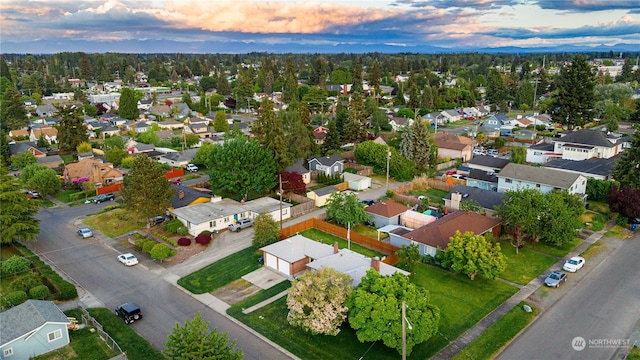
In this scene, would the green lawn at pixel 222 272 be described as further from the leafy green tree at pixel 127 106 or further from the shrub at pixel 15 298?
the leafy green tree at pixel 127 106

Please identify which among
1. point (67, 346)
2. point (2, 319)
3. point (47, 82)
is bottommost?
point (67, 346)

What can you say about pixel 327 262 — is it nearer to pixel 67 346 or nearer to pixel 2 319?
pixel 67 346

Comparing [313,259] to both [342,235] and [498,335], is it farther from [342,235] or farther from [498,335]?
[498,335]

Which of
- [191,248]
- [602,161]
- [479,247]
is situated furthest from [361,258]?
[602,161]

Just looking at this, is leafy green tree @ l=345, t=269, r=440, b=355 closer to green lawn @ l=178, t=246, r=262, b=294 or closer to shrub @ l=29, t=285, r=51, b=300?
green lawn @ l=178, t=246, r=262, b=294

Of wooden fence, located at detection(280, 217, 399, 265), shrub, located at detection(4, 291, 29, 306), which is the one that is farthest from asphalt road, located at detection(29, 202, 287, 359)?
wooden fence, located at detection(280, 217, 399, 265)

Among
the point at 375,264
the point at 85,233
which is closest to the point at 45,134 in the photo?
the point at 85,233
